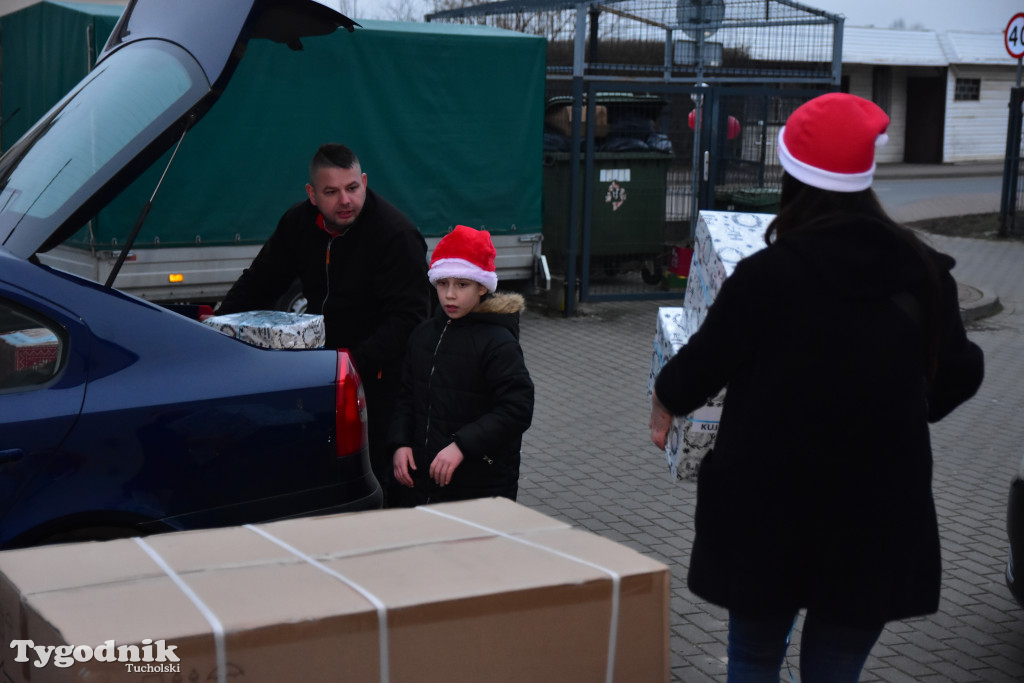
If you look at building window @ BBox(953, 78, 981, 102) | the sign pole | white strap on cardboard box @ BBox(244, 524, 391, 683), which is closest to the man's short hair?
white strap on cardboard box @ BBox(244, 524, 391, 683)

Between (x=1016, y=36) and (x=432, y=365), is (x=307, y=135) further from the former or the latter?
(x=1016, y=36)

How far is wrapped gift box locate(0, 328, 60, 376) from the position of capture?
328 centimetres

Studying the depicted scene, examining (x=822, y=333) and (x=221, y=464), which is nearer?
(x=822, y=333)

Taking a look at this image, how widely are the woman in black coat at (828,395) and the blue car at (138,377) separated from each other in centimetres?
157

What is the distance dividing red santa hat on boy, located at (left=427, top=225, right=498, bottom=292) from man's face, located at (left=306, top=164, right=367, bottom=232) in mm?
755

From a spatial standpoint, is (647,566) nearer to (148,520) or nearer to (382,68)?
(148,520)

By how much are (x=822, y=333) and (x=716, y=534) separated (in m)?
0.50

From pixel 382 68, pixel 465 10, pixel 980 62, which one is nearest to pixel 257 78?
pixel 382 68

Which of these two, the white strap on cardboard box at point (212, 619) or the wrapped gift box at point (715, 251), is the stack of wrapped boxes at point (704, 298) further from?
the white strap on cardboard box at point (212, 619)

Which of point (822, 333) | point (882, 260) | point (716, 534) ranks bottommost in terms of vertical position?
point (716, 534)

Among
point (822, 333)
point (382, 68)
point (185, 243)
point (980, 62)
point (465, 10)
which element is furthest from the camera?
point (980, 62)

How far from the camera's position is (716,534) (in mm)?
2523

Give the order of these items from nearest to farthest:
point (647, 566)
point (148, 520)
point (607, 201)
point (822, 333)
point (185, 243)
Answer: point (647, 566)
point (822, 333)
point (148, 520)
point (185, 243)
point (607, 201)

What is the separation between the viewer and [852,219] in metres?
2.42
